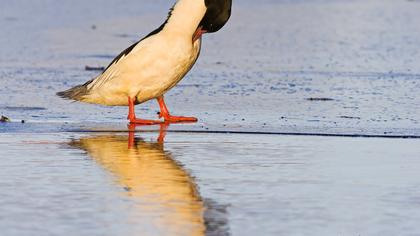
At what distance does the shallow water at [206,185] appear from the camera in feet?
21.7

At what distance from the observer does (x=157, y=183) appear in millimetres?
7840

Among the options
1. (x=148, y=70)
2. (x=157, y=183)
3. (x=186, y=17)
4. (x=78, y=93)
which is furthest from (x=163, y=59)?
(x=157, y=183)

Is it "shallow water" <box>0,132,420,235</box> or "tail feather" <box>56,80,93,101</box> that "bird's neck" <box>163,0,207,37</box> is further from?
"shallow water" <box>0,132,420,235</box>

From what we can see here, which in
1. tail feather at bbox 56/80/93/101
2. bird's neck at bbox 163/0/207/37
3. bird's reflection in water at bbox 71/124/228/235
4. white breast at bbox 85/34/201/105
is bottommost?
bird's reflection in water at bbox 71/124/228/235

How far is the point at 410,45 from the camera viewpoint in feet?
58.7

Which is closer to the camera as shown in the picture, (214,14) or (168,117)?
(168,117)

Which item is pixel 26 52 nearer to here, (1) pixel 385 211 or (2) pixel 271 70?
(2) pixel 271 70

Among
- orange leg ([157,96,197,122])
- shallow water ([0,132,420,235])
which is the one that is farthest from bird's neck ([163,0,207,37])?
shallow water ([0,132,420,235])

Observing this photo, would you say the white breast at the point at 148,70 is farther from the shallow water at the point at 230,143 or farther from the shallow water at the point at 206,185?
the shallow water at the point at 206,185

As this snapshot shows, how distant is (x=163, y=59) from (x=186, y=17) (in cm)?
40

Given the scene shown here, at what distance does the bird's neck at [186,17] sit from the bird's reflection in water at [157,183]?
3.26 ft

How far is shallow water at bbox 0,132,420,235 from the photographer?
662cm

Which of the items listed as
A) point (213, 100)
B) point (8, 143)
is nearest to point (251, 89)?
point (213, 100)

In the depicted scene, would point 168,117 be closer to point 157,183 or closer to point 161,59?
point 161,59
